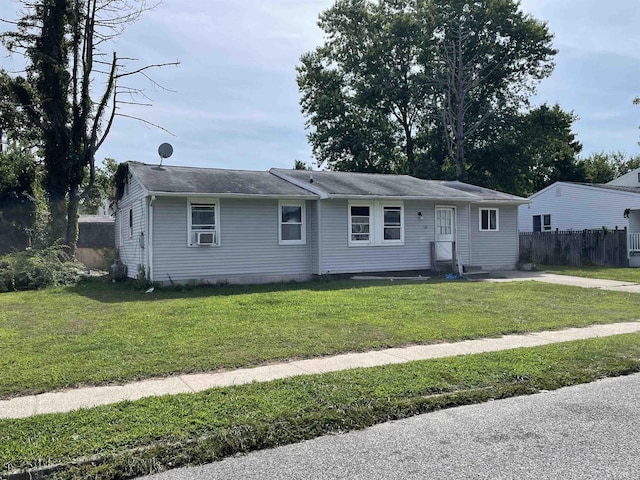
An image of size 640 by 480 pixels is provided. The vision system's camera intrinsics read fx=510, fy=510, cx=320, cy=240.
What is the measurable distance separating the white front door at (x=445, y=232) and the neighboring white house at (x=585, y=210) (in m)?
11.0

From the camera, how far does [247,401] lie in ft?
16.0

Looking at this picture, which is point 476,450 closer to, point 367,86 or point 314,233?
point 314,233

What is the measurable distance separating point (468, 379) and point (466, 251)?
13897 mm

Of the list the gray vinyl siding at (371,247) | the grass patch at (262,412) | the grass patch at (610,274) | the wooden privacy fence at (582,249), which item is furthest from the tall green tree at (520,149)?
the grass patch at (262,412)

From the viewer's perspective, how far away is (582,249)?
2430 centimetres

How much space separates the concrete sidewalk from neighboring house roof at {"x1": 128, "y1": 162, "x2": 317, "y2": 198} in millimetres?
8969

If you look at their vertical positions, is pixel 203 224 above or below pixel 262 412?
above

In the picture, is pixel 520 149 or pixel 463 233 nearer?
pixel 463 233

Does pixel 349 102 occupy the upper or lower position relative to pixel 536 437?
upper

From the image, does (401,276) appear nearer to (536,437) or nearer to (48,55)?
(536,437)

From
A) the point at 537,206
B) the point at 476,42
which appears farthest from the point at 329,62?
the point at 537,206

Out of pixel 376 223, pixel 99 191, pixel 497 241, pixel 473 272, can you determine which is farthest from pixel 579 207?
pixel 99 191

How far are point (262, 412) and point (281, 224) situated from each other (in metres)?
11.7

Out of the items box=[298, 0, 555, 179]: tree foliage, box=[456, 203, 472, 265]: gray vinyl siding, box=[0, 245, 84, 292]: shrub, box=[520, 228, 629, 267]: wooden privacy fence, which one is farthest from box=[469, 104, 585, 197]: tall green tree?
box=[0, 245, 84, 292]: shrub
